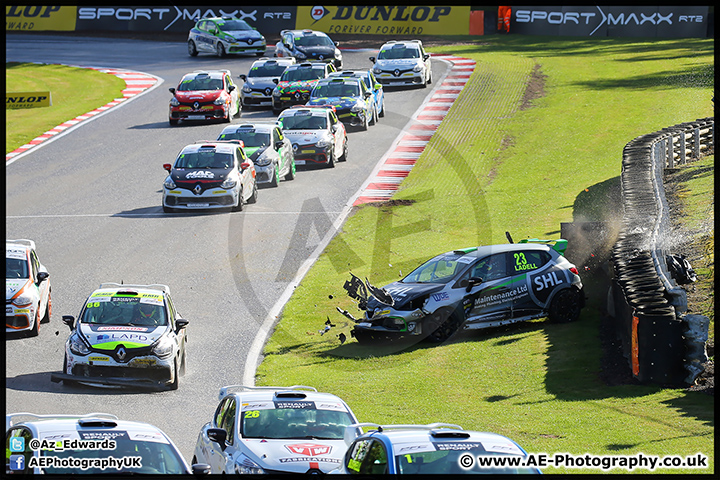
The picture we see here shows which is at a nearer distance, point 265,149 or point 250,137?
point 265,149

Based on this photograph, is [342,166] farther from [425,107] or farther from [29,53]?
[29,53]

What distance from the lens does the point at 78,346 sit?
14734 mm

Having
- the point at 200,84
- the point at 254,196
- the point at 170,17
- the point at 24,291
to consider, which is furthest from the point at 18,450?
the point at 170,17

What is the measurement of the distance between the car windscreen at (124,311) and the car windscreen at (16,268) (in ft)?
7.46

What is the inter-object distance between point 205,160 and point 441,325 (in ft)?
37.4

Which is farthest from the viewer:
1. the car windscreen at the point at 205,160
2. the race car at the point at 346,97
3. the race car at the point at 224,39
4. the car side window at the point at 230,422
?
the race car at the point at 224,39

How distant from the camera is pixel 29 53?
169ft

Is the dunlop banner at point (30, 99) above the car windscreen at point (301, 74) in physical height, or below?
below

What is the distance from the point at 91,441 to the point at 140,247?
14448 millimetres

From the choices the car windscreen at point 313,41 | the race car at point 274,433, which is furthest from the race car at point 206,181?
the car windscreen at point 313,41

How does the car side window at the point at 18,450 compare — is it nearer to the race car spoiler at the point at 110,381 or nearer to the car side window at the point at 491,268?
the race car spoiler at the point at 110,381

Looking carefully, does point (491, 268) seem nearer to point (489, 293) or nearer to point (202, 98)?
point (489, 293)

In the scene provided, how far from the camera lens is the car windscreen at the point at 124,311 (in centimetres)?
1540

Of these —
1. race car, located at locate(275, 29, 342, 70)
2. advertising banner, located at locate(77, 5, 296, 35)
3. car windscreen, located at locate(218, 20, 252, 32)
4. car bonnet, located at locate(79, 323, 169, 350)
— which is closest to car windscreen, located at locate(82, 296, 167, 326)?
car bonnet, located at locate(79, 323, 169, 350)
